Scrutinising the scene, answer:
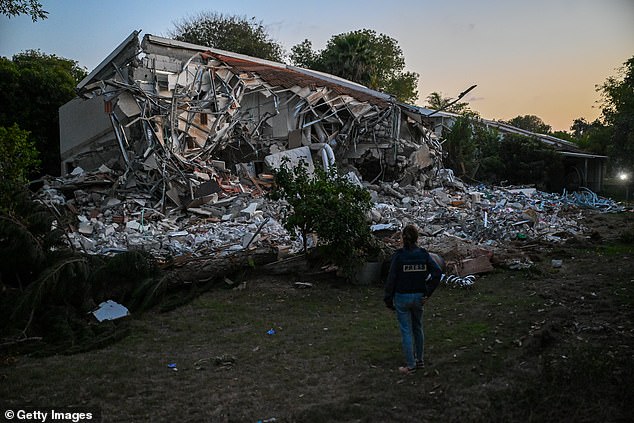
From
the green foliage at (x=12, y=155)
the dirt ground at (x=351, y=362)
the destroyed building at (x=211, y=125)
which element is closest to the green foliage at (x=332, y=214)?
the dirt ground at (x=351, y=362)

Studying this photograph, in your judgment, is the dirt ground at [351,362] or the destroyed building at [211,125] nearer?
the dirt ground at [351,362]

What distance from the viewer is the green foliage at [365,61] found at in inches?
1313

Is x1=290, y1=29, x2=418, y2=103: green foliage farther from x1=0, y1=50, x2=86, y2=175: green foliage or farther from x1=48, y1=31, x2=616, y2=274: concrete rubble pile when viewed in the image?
x1=0, y1=50, x2=86, y2=175: green foliage

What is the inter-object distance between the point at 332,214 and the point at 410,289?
11.6 feet

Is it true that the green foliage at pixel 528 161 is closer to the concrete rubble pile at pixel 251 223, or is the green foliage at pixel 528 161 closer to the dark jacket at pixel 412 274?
the concrete rubble pile at pixel 251 223

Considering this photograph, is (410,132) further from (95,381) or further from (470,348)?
(95,381)

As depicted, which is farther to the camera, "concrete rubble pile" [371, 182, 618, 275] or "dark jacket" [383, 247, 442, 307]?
"concrete rubble pile" [371, 182, 618, 275]

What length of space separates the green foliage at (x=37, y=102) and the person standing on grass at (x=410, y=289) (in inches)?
732

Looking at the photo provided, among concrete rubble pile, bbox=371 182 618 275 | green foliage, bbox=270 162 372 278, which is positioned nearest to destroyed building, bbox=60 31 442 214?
concrete rubble pile, bbox=371 182 618 275

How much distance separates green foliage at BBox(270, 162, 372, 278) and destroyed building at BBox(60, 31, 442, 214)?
228 inches

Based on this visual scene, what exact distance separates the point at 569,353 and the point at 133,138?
44.6 feet

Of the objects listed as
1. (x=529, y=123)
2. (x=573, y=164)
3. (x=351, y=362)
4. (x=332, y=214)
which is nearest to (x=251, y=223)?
(x=332, y=214)

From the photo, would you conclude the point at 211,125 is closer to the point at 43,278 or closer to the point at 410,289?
the point at 43,278

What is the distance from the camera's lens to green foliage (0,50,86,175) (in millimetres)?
19562
